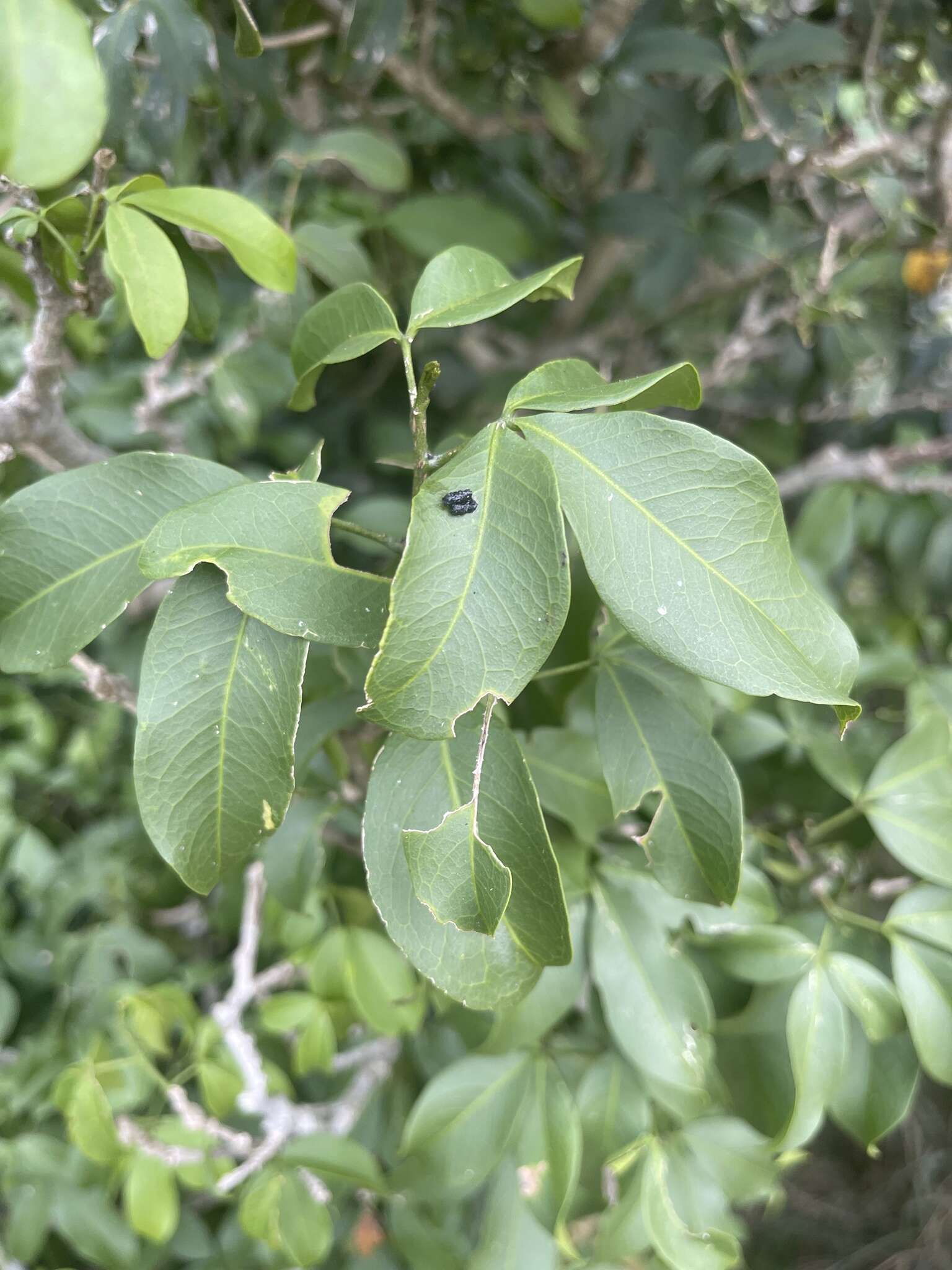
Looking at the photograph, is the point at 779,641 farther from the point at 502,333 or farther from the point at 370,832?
the point at 502,333

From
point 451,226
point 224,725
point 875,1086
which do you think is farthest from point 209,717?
point 451,226

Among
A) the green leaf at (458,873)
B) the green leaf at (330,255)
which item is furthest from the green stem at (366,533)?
the green leaf at (330,255)

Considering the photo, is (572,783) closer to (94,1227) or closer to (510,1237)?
(510,1237)

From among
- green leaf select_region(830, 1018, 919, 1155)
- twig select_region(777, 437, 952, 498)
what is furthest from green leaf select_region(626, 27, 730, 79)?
green leaf select_region(830, 1018, 919, 1155)

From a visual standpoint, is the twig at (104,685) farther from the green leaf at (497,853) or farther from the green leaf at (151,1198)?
the green leaf at (151,1198)

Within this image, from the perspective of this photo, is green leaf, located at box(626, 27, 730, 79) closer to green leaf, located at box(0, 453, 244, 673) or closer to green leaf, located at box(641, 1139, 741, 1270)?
green leaf, located at box(0, 453, 244, 673)

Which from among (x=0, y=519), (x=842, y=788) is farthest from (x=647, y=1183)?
(x=0, y=519)
